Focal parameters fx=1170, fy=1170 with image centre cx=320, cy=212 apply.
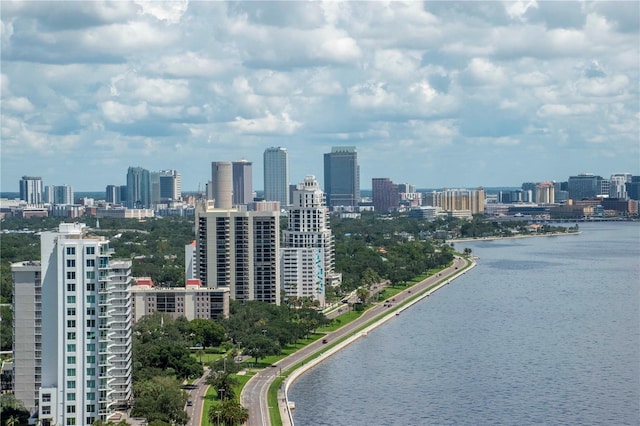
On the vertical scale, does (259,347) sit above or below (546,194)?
below

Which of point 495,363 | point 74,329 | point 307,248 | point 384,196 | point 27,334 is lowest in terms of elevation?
point 495,363

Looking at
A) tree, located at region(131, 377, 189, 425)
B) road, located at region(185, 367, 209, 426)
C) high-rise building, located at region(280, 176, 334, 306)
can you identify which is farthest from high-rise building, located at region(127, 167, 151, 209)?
tree, located at region(131, 377, 189, 425)

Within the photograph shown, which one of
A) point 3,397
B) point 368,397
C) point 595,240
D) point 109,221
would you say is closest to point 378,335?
point 368,397

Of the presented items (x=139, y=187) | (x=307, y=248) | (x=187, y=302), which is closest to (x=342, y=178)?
(x=139, y=187)

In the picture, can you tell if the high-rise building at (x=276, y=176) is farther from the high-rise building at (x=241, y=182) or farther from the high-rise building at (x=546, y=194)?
the high-rise building at (x=546, y=194)

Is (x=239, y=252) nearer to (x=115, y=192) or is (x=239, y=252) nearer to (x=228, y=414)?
(x=228, y=414)
